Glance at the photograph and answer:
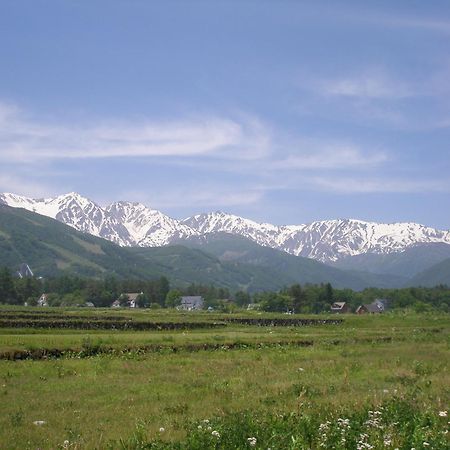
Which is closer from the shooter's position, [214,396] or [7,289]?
[214,396]

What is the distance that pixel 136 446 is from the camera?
47.8ft

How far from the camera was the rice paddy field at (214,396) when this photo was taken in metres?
14.9

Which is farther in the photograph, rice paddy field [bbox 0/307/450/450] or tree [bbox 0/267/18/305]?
tree [bbox 0/267/18/305]

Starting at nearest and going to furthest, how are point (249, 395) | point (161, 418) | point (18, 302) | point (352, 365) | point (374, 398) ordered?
point (161, 418)
point (374, 398)
point (249, 395)
point (352, 365)
point (18, 302)

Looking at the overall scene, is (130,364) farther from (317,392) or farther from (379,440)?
(379,440)

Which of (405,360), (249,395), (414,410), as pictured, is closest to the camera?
(414,410)

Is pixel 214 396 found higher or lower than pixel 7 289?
lower

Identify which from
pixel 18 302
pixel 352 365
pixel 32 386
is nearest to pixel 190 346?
pixel 352 365

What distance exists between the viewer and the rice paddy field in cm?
1495

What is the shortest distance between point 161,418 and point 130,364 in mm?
17188

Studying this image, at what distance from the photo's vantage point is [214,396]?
81.4ft

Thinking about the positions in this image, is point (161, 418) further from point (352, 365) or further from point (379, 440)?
point (352, 365)

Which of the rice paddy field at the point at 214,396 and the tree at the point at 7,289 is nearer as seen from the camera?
the rice paddy field at the point at 214,396

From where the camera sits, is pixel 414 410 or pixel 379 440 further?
pixel 414 410
